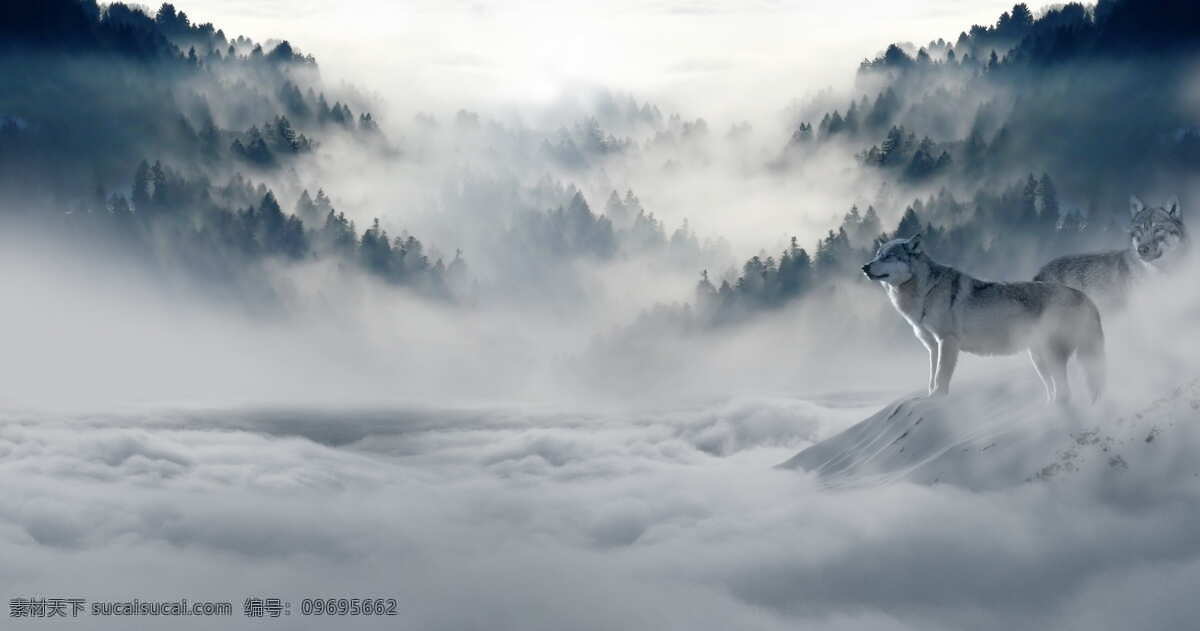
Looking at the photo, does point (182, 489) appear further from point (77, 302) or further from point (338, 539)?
point (77, 302)

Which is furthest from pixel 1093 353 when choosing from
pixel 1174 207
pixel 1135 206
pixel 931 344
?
pixel 1174 207

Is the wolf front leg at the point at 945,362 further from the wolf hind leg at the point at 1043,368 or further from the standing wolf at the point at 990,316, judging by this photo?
the wolf hind leg at the point at 1043,368

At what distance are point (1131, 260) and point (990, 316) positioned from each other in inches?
175

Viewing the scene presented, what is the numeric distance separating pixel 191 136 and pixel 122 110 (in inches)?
471

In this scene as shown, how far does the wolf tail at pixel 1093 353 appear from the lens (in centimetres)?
2217

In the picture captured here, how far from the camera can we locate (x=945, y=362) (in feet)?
75.7

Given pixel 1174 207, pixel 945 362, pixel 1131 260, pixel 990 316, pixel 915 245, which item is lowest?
pixel 945 362

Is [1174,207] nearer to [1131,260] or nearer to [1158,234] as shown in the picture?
[1158,234]

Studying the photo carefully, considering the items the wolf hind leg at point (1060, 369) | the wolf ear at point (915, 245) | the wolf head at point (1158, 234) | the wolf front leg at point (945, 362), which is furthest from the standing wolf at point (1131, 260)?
the wolf ear at point (915, 245)

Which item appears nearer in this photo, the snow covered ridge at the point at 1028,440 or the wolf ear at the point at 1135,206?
the snow covered ridge at the point at 1028,440

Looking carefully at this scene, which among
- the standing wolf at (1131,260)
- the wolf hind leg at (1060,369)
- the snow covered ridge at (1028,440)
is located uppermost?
the standing wolf at (1131,260)

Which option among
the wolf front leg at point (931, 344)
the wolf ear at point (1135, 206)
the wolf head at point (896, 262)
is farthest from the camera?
the wolf ear at point (1135, 206)

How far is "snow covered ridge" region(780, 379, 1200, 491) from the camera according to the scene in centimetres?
2208

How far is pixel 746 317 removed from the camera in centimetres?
14062
